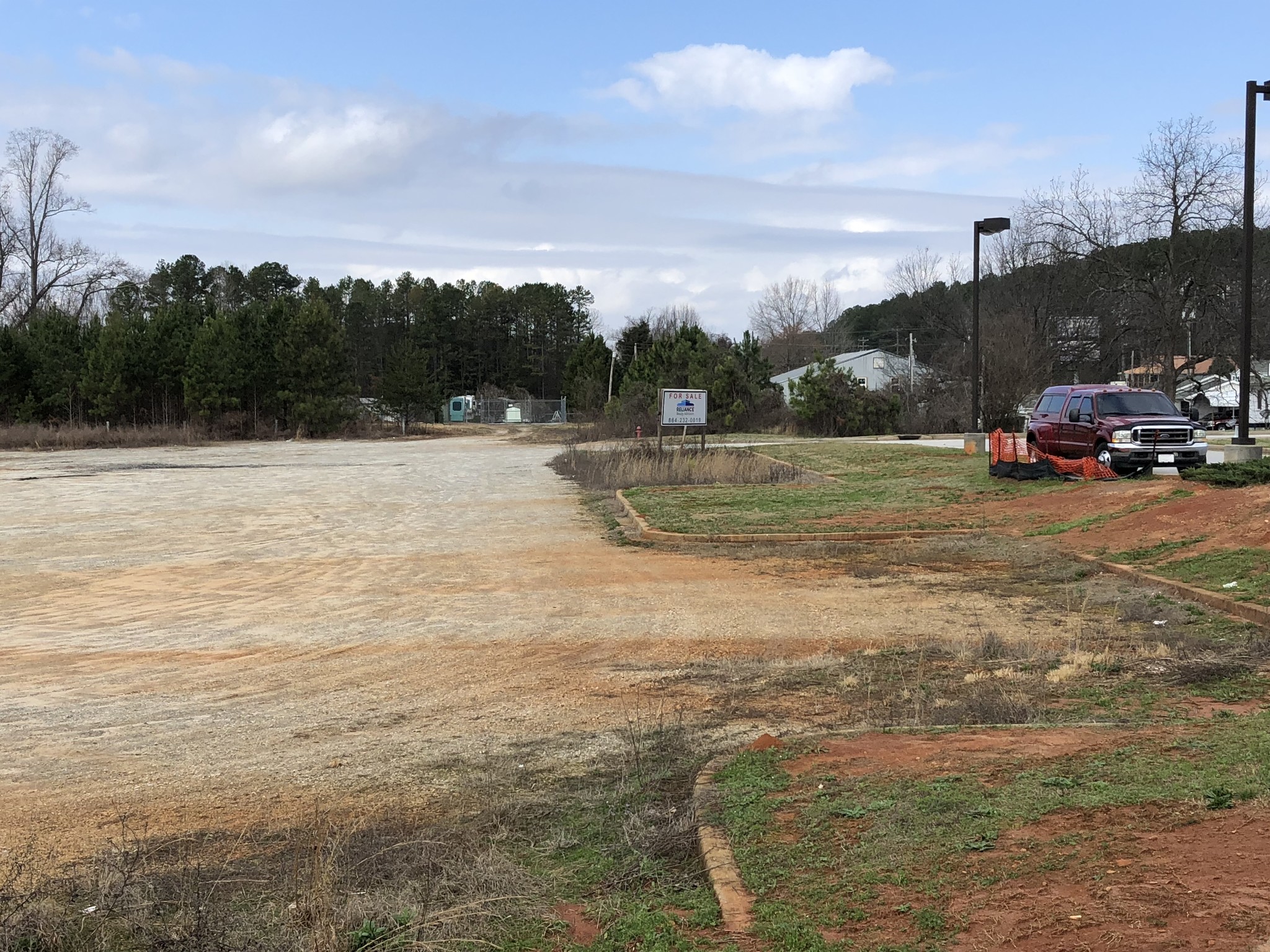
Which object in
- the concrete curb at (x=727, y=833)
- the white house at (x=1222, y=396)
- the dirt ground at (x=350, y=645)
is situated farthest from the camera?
the white house at (x=1222, y=396)

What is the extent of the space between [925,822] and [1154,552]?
9.63m

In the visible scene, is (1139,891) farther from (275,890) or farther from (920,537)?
(920,537)

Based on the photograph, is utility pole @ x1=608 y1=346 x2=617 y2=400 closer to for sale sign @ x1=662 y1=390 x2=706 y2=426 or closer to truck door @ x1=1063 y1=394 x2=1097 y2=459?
for sale sign @ x1=662 y1=390 x2=706 y2=426

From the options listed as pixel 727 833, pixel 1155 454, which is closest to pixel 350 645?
pixel 727 833

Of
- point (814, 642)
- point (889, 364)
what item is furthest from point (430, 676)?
point (889, 364)

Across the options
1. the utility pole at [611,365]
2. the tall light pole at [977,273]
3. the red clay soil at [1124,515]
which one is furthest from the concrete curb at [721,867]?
the utility pole at [611,365]

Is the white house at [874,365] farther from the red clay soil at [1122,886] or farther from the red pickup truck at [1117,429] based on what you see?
the red clay soil at [1122,886]

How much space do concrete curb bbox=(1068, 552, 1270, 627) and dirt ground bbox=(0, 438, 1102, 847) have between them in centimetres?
145

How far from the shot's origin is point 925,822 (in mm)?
4703

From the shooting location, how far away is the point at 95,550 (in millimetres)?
16453

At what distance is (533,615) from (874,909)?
744 centimetres

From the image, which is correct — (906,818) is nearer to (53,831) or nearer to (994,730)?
(994,730)

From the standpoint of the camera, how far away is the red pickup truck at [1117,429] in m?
20.5

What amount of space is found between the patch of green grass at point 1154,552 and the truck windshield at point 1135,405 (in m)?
9.15
